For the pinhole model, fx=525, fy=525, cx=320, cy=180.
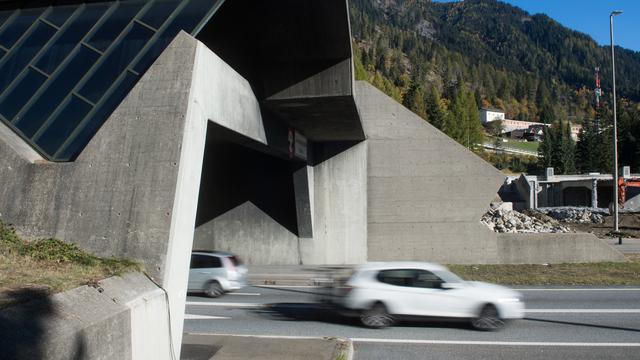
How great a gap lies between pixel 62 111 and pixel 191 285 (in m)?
8.10

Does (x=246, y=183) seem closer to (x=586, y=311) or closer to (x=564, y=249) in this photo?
(x=564, y=249)

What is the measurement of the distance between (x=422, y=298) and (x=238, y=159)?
542 inches

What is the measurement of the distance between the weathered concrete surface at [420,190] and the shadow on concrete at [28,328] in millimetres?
18316

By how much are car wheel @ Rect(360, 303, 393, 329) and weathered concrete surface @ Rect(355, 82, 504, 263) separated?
1168cm

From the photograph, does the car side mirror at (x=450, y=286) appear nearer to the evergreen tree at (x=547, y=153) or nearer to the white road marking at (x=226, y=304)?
the white road marking at (x=226, y=304)

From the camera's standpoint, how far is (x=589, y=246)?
21172 millimetres

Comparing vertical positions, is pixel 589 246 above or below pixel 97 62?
below

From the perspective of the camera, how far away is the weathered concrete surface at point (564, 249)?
21.1m

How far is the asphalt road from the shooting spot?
9086mm

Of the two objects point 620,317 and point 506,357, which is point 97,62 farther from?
point 620,317

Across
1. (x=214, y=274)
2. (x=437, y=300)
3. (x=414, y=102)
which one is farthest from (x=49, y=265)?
(x=414, y=102)

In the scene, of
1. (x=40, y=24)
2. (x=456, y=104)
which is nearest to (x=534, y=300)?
(x=40, y=24)

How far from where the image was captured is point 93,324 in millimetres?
4980

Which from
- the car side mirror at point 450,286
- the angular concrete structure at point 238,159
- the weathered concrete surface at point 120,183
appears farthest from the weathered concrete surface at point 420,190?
the weathered concrete surface at point 120,183
